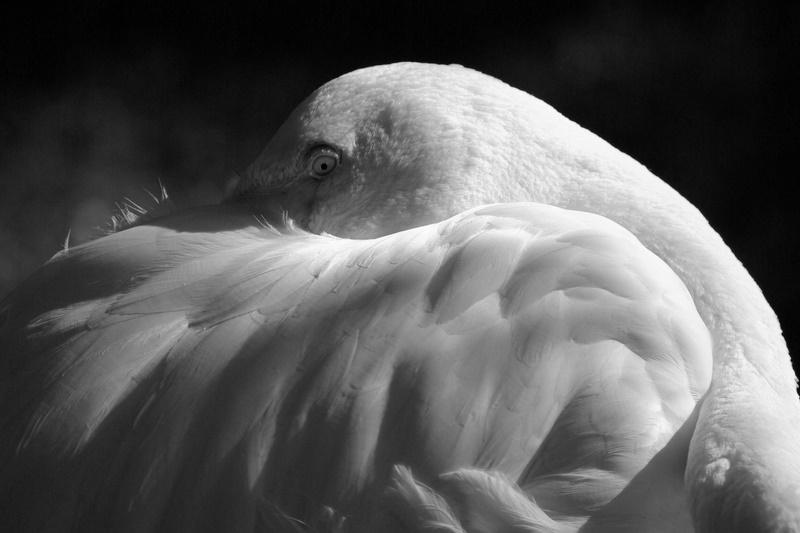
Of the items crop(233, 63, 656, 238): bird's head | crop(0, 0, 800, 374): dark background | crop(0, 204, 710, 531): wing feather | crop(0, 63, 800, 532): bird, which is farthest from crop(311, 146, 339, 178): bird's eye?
crop(0, 0, 800, 374): dark background

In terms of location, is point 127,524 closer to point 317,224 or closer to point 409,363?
point 409,363

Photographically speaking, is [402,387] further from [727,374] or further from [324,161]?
[324,161]

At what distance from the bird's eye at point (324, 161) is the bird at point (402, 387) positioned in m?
0.30

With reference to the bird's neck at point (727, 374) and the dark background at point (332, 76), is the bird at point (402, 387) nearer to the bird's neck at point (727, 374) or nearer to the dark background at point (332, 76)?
the bird's neck at point (727, 374)

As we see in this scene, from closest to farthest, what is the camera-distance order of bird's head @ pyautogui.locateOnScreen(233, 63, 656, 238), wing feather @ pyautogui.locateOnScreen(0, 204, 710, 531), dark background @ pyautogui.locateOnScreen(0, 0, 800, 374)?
1. wing feather @ pyautogui.locateOnScreen(0, 204, 710, 531)
2. bird's head @ pyautogui.locateOnScreen(233, 63, 656, 238)
3. dark background @ pyautogui.locateOnScreen(0, 0, 800, 374)

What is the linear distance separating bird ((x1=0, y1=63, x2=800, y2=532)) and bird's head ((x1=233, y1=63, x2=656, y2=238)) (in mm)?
251

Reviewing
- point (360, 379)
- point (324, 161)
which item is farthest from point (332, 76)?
point (360, 379)

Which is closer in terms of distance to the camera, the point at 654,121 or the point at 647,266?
the point at 647,266

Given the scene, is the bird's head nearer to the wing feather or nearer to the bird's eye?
the bird's eye

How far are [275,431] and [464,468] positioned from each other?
0.18 metres

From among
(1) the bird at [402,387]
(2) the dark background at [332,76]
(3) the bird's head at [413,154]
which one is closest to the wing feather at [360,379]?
(1) the bird at [402,387]

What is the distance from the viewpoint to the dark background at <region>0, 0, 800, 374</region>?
3.14 meters

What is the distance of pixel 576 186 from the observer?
4.47ft

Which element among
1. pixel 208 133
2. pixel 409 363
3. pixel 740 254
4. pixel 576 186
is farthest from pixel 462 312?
pixel 208 133
